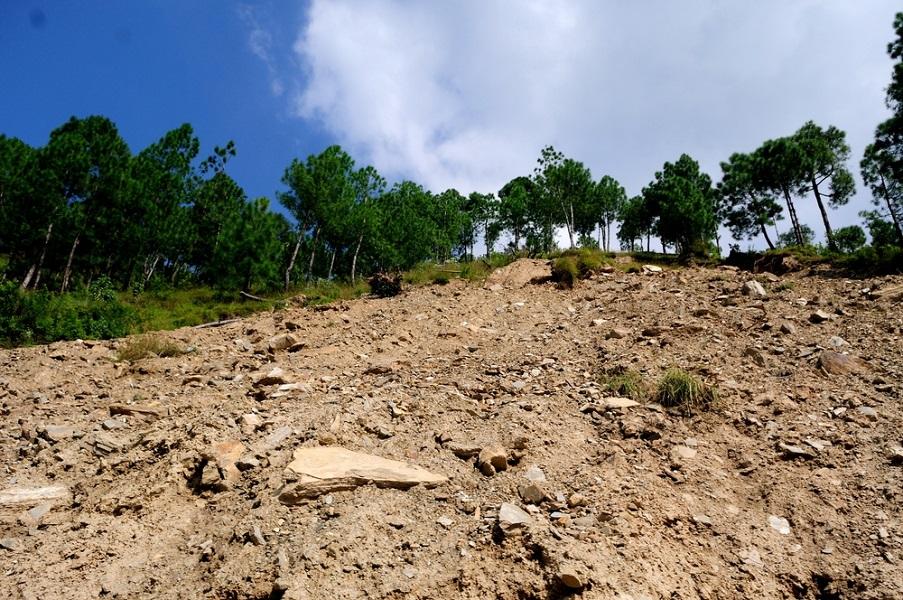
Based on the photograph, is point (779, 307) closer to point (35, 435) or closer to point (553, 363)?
point (553, 363)

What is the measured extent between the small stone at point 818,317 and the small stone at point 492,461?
5992 millimetres

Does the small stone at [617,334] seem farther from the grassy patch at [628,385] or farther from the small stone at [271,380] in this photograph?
the small stone at [271,380]

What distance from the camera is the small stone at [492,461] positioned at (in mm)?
4059

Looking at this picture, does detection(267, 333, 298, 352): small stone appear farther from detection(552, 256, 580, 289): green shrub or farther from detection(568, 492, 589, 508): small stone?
detection(552, 256, 580, 289): green shrub

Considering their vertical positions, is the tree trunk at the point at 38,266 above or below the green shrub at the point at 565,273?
above

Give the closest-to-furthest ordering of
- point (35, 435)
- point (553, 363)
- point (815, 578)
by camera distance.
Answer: point (815, 578)
point (35, 435)
point (553, 363)

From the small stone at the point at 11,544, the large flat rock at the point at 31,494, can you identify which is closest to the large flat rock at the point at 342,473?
the small stone at the point at 11,544

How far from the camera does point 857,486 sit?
3.79 meters

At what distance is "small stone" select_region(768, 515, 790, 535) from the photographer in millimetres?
3479

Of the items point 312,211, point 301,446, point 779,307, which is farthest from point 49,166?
point 779,307

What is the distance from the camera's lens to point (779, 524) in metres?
3.54

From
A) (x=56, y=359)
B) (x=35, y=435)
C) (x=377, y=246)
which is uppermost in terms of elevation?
(x=377, y=246)

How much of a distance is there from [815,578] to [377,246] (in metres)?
31.5

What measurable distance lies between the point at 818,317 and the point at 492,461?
6177 mm
